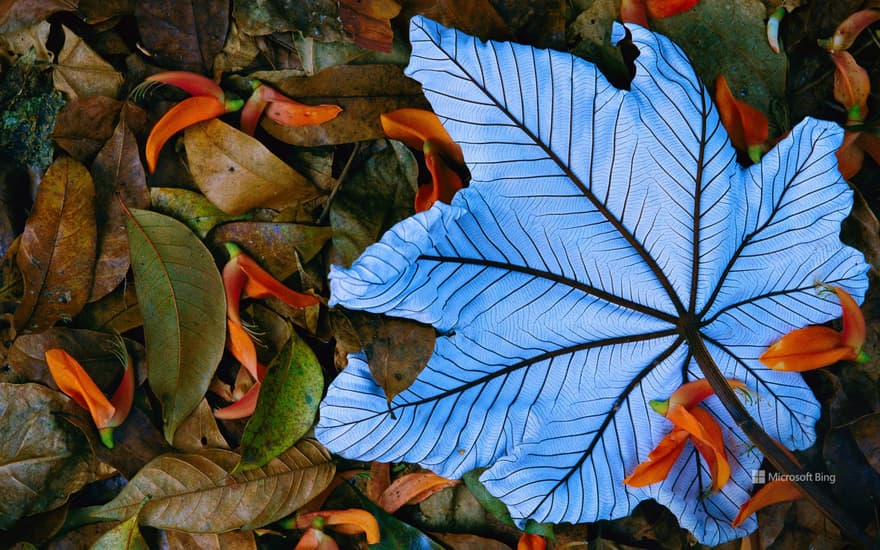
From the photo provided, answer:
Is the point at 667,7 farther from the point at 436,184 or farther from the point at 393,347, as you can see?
the point at 393,347

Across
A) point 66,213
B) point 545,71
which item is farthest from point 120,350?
point 545,71

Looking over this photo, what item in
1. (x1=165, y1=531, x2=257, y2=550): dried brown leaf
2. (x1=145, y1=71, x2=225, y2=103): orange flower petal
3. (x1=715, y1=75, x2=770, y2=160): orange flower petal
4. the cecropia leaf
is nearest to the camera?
the cecropia leaf

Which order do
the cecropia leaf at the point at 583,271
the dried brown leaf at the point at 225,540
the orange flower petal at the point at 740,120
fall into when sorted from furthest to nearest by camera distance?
the dried brown leaf at the point at 225,540 → the orange flower petal at the point at 740,120 → the cecropia leaf at the point at 583,271

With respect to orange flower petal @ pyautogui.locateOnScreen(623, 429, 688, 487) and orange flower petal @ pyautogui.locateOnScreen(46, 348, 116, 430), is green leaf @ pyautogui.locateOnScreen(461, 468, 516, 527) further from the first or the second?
orange flower petal @ pyautogui.locateOnScreen(46, 348, 116, 430)

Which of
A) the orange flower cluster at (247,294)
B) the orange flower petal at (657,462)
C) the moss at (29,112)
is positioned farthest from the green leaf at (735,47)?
the moss at (29,112)

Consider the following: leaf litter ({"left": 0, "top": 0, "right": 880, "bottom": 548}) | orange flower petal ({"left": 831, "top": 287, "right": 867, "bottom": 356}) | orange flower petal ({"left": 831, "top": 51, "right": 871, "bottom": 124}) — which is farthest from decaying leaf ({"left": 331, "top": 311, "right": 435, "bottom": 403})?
orange flower petal ({"left": 831, "top": 51, "right": 871, "bottom": 124})

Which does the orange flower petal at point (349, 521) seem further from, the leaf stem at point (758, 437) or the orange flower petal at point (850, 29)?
the orange flower petal at point (850, 29)
